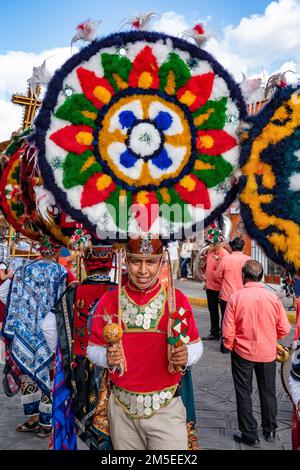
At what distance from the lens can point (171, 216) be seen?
8.88 feet

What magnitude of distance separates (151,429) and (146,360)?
0.36 m

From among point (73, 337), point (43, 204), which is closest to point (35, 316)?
point (73, 337)

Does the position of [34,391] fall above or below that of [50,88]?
below

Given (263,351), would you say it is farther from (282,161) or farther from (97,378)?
(282,161)

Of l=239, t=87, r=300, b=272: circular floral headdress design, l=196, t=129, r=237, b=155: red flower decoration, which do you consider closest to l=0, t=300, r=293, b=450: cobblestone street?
l=239, t=87, r=300, b=272: circular floral headdress design

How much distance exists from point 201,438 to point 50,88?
10.4ft

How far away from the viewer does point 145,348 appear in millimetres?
2701

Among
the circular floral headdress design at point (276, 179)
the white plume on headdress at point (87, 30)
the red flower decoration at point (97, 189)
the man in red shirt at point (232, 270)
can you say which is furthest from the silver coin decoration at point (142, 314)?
the man in red shirt at point (232, 270)

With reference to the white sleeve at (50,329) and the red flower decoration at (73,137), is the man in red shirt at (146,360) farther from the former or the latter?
the white sleeve at (50,329)

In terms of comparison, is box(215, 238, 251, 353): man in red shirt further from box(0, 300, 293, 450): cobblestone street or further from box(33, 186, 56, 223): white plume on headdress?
box(33, 186, 56, 223): white plume on headdress

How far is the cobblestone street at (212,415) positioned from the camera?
4.17m

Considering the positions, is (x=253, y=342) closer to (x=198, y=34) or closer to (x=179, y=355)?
(x=179, y=355)

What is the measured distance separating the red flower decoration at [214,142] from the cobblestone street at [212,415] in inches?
104
